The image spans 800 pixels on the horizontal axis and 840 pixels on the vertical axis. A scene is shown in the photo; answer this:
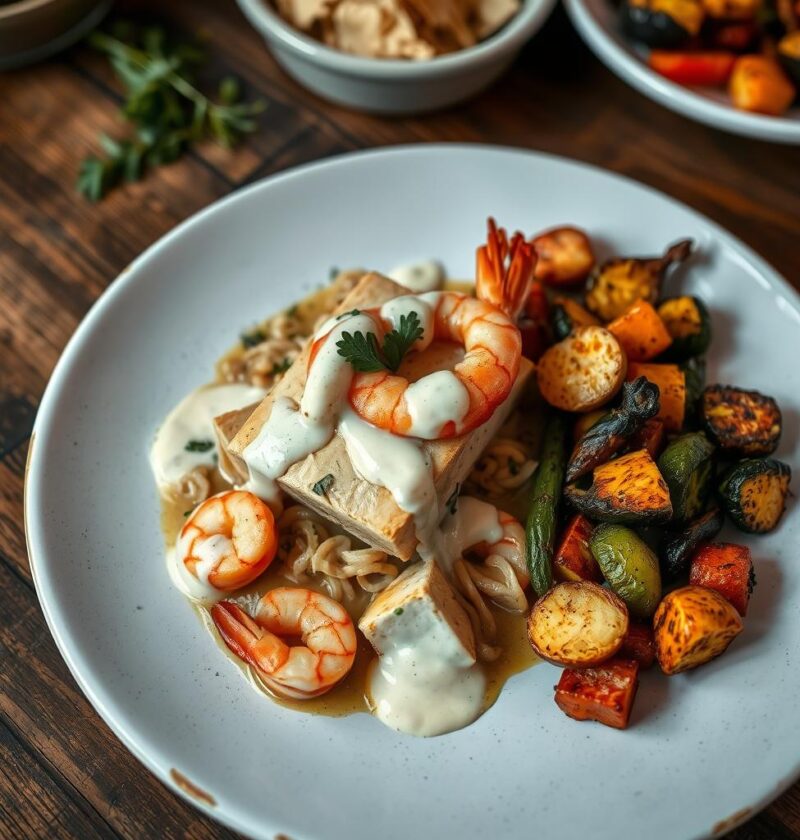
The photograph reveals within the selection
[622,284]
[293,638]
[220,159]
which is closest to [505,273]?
[622,284]

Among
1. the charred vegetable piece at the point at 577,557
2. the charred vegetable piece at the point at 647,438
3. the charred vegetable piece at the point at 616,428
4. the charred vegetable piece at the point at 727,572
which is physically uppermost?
the charred vegetable piece at the point at 616,428

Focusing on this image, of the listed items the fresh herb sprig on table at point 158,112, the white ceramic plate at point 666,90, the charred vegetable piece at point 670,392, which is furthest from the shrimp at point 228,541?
the white ceramic plate at point 666,90

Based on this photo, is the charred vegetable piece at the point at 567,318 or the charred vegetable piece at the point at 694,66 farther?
the charred vegetable piece at the point at 694,66

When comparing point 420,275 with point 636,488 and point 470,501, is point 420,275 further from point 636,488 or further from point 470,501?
point 636,488

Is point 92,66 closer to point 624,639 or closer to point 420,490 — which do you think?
point 420,490

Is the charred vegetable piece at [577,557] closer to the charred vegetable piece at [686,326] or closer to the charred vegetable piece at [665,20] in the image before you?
the charred vegetable piece at [686,326]
